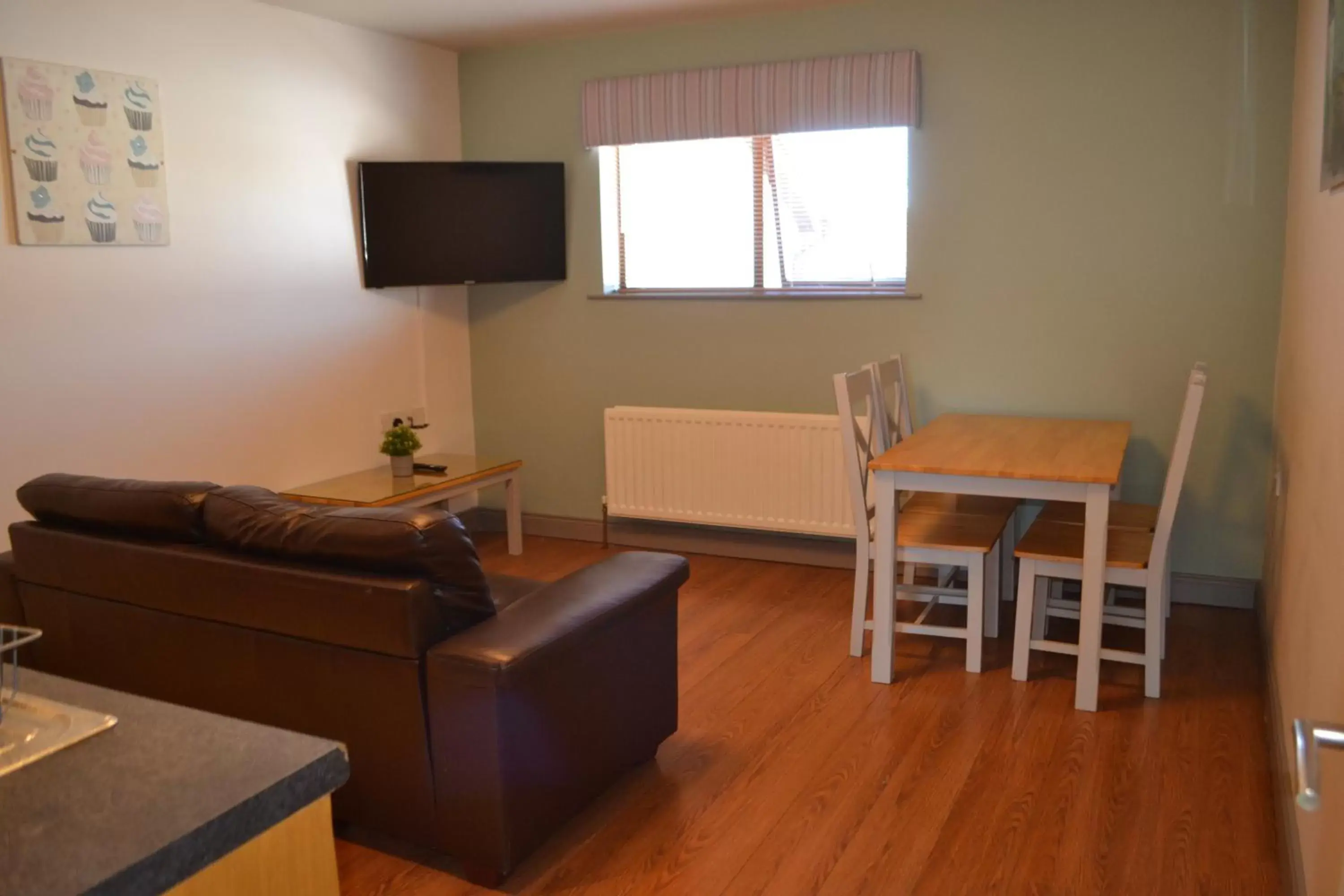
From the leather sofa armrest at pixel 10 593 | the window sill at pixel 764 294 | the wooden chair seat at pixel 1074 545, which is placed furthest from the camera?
the window sill at pixel 764 294

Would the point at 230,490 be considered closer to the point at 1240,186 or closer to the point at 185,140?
the point at 185,140

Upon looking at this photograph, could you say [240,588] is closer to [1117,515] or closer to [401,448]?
[401,448]

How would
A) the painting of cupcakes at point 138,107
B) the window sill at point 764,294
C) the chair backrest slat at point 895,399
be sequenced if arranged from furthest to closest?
the window sill at point 764,294 < the chair backrest slat at point 895,399 < the painting of cupcakes at point 138,107

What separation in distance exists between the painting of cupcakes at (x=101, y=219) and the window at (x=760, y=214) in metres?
2.13

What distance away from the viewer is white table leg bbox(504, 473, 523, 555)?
5.11 meters

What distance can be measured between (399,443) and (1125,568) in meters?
2.90

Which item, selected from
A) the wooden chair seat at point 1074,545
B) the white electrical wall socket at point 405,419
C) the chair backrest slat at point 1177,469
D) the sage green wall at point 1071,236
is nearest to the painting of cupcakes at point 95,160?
the white electrical wall socket at point 405,419

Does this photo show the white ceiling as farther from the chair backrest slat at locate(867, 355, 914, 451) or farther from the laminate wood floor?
the laminate wood floor

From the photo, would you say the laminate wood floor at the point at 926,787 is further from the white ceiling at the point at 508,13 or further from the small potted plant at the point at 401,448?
the white ceiling at the point at 508,13

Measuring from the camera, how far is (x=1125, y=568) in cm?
328

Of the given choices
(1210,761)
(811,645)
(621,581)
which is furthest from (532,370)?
(1210,761)

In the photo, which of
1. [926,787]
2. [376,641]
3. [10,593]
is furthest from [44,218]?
[926,787]

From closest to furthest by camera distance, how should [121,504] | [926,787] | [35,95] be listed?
[121,504] → [926,787] → [35,95]

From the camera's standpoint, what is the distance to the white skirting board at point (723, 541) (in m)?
4.21
